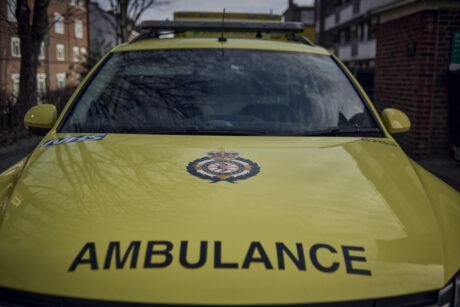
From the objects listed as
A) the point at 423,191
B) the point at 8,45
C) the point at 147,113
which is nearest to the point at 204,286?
the point at 423,191

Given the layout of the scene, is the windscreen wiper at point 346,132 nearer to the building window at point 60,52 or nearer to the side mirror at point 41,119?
the side mirror at point 41,119

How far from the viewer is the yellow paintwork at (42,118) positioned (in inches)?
110

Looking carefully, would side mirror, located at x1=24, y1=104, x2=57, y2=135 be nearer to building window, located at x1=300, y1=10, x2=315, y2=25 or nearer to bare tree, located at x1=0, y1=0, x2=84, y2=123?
bare tree, located at x1=0, y1=0, x2=84, y2=123

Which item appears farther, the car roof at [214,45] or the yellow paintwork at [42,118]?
the car roof at [214,45]

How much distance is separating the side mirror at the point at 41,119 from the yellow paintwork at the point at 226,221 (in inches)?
21.8

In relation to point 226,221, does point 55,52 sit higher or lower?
higher

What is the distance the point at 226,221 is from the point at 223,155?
24.9 inches

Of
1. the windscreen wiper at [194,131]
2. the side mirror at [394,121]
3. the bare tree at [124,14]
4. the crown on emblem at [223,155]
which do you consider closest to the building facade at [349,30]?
the bare tree at [124,14]

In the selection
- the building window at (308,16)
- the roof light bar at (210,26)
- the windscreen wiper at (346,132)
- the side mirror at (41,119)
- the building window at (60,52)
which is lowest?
the windscreen wiper at (346,132)

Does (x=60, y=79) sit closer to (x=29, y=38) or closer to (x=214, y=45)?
(x=29, y=38)

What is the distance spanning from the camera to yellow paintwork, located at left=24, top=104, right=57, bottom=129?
2.79m

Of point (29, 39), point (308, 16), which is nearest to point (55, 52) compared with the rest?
point (29, 39)

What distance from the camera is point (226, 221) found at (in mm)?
1609

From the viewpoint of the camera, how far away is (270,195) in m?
1.80
